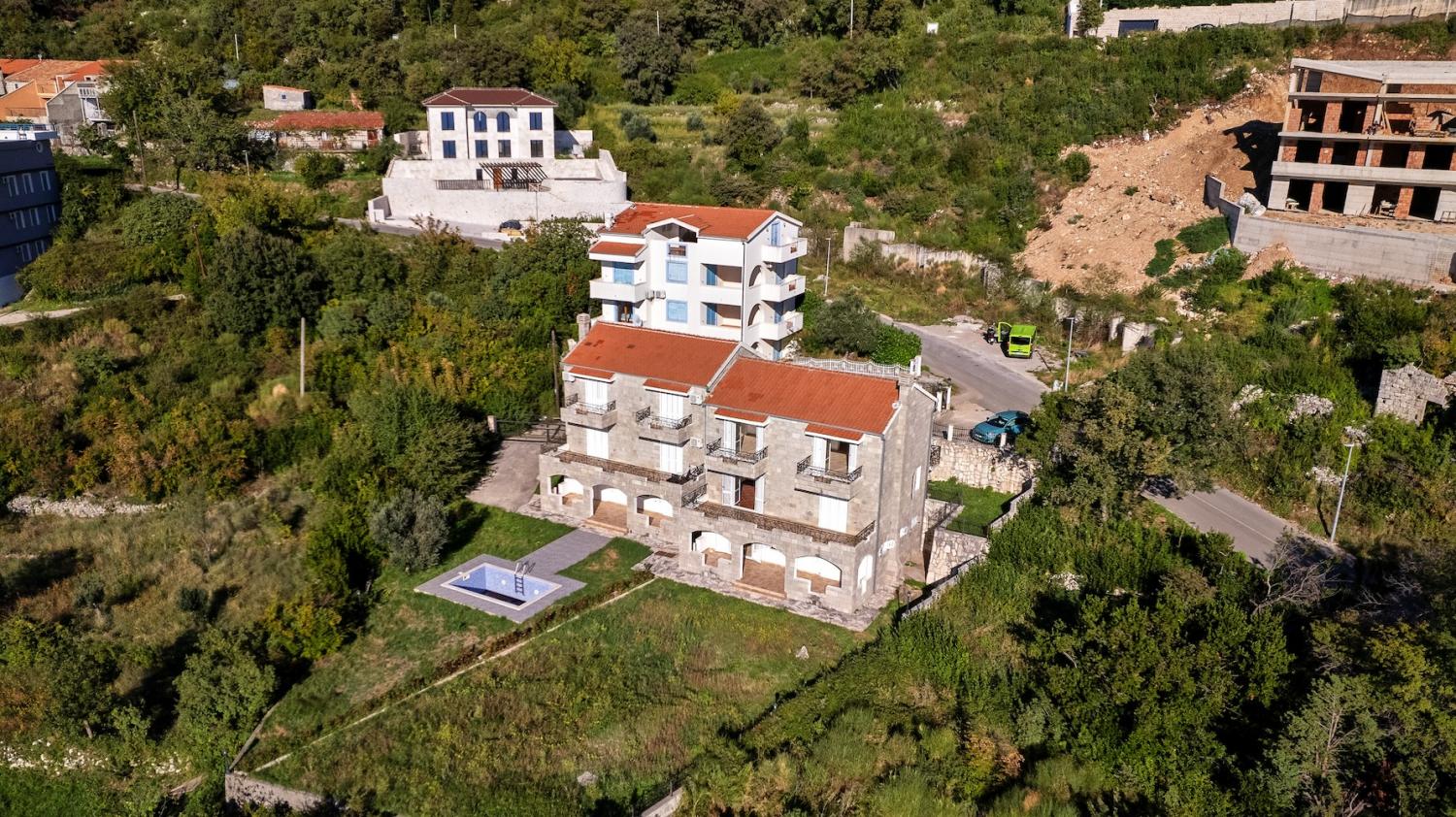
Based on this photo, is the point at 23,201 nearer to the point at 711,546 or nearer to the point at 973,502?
the point at 711,546

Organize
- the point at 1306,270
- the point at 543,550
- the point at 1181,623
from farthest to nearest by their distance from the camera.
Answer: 1. the point at 1306,270
2. the point at 543,550
3. the point at 1181,623

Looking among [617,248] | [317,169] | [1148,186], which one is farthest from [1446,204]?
[317,169]

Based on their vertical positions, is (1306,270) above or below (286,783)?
above

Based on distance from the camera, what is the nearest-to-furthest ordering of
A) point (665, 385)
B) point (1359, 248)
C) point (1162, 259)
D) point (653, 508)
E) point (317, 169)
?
point (665, 385), point (653, 508), point (1359, 248), point (1162, 259), point (317, 169)

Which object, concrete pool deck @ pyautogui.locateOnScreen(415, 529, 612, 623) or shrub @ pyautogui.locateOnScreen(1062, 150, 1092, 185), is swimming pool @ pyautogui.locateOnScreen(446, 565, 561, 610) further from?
shrub @ pyautogui.locateOnScreen(1062, 150, 1092, 185)

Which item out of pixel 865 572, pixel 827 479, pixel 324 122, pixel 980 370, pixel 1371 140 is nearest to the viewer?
pixel 827 479

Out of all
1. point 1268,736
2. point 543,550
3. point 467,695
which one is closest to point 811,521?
point 543,550

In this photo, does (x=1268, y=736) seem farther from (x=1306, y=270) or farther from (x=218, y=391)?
(x=218, y=391)

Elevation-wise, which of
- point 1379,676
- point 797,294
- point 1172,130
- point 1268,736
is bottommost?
point 1268,736
